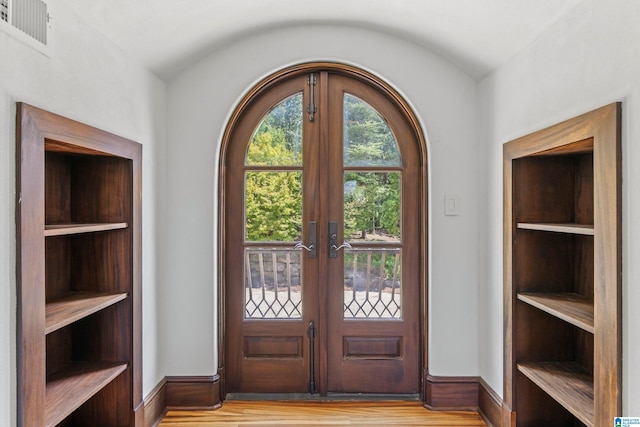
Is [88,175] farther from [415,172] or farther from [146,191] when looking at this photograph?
[415,172]

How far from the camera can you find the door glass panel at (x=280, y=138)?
118 inches

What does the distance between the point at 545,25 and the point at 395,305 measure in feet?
6.11

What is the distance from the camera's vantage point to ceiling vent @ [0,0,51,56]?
1.46 meters

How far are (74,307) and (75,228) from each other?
0.38m

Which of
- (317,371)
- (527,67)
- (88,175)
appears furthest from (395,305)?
(88,175)

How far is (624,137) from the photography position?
152cm

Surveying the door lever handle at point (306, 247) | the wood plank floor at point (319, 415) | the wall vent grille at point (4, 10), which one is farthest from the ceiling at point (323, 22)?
the wood plank floor at point (319, 415)

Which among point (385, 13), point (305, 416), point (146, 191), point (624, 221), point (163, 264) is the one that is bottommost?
point (305, 416)

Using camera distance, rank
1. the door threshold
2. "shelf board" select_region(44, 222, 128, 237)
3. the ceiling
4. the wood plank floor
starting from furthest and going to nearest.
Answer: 1. the door threshold
2. the wood plank floor
3. the ceiling
4. "shelf board" select_region(44, 222, 128, 237)

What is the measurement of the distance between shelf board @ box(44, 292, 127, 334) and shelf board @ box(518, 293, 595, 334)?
2.08m

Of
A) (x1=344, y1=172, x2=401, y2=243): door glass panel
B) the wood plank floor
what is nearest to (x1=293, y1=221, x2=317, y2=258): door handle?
(x1=344, y1=172, x2=401, y2=243): door glass panel

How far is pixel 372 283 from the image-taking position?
2.99 m

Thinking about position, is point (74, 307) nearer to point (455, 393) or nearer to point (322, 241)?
point (322, 241)

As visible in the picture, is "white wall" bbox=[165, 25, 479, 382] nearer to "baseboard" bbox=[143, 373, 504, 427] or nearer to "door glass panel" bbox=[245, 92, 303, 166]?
"baseboard" bbox=[143, 373, 504, 427]
